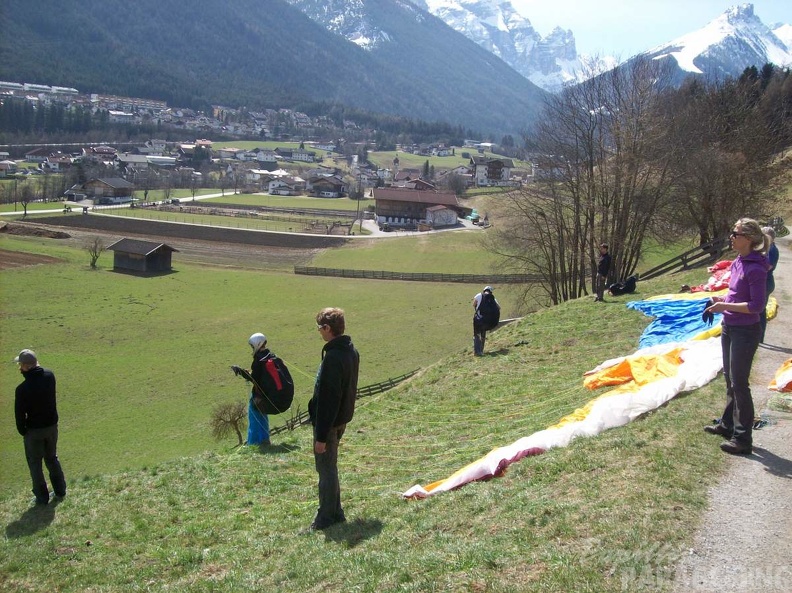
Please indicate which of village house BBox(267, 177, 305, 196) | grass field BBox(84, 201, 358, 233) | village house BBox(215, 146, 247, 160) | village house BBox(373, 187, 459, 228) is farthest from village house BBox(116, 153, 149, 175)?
village house BBox(373, 187, 459, 228)

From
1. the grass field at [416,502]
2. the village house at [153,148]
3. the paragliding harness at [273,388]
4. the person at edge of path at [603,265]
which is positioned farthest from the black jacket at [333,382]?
the village house at [153,148]

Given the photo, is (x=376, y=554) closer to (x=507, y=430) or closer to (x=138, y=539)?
(x=138, y=539)

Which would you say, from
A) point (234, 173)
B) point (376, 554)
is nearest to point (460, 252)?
point (376, 554)

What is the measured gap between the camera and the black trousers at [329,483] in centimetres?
636

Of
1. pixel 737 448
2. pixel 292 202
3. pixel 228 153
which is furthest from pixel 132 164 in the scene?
pixel 737 448

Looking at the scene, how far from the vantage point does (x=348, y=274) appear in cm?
5522

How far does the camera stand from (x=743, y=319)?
6.45 m

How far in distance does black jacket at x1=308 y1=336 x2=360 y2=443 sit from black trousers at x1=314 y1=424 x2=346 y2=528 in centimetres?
17

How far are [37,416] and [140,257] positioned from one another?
47563mm

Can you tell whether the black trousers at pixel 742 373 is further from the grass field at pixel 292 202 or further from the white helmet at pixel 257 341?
the grass field at pixel 292 202

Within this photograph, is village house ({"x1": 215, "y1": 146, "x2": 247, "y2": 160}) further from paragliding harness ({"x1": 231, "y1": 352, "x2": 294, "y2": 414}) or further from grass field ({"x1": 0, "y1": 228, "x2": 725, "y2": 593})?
paragliding harness ({"x1": 231, "y1": 352, "x2": 294, "y2": 414})

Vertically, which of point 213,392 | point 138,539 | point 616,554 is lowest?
point 213,392

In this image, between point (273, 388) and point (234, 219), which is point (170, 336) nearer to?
point (273, 388)

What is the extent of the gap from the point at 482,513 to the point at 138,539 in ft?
12.3
